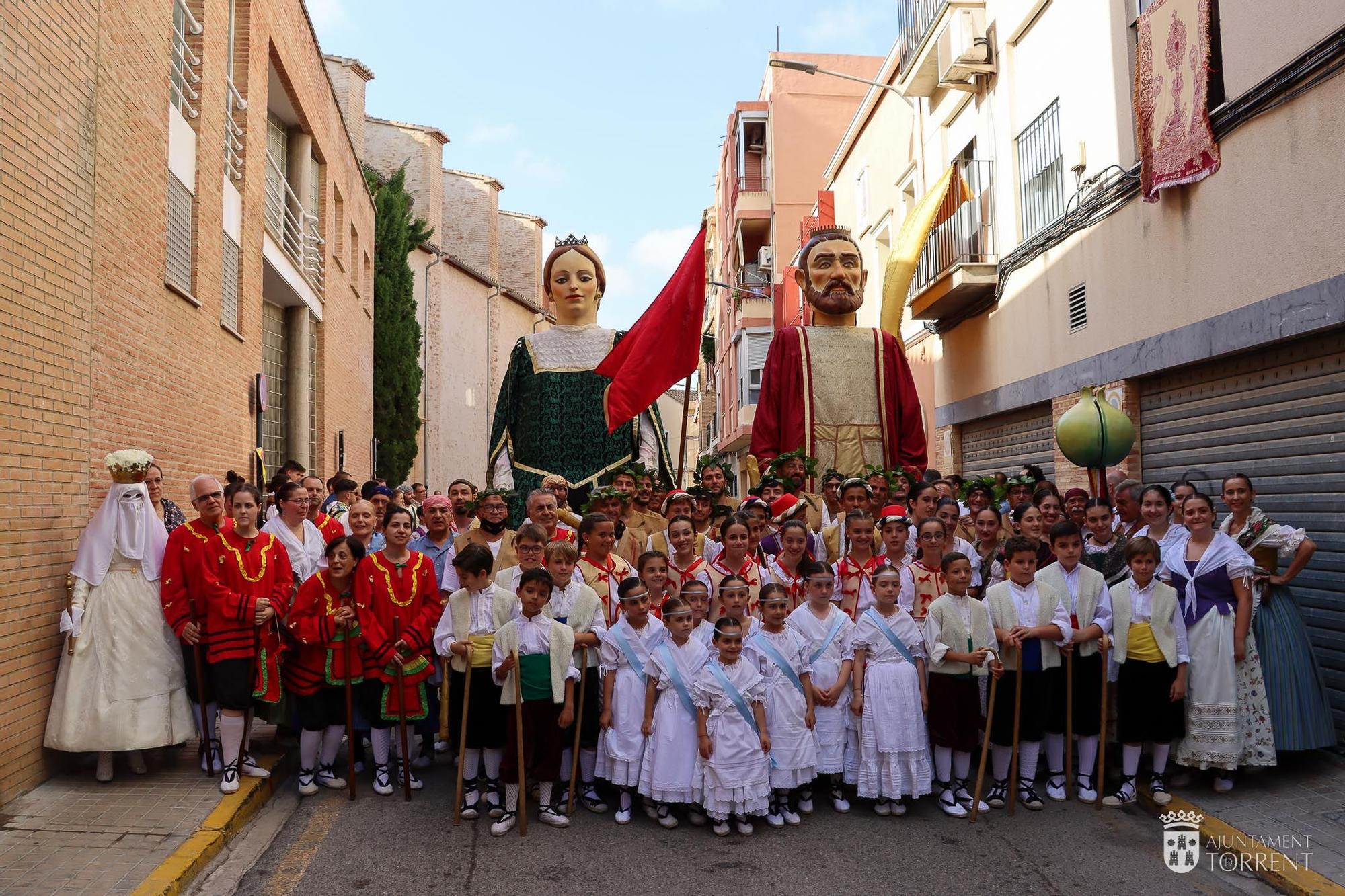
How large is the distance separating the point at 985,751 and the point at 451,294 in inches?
1171

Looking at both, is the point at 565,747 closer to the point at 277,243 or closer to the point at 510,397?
the point at 510,397

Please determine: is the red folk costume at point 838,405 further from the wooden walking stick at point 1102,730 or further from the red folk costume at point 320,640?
the red folk costume at point 320,640

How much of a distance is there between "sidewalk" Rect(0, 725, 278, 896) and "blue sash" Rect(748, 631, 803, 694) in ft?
8.94

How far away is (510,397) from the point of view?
7824mm

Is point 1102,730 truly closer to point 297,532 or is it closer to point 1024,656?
point 1024,656

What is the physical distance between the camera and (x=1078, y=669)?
5.73 meters

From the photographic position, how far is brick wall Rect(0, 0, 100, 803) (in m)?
5.38

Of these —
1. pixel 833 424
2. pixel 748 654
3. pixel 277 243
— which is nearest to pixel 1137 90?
pixel 833 424

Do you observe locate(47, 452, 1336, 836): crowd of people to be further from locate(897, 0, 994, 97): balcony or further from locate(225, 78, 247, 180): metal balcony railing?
locate(897, 0, 994, 97): balcony

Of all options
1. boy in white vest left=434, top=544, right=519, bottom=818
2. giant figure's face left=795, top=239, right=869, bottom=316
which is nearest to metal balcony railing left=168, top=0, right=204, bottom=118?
giant figure's face left=795, top=239, right=869, bottom=316

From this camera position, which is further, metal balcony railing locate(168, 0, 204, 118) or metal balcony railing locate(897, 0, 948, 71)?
metal balcony railing locate(897, 0, 948, 71)

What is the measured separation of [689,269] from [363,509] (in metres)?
2.83

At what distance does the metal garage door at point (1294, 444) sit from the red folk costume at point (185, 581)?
5.61 meters

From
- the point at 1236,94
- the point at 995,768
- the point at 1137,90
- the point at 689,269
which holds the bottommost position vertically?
the point at 995,768
